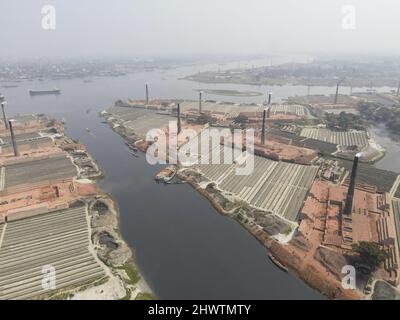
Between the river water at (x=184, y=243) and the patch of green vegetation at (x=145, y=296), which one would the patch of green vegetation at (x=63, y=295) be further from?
the river water at (x=184, y=243)

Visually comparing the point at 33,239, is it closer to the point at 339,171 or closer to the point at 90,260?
the point at 90,260

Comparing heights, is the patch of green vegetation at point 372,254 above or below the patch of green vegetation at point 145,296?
above

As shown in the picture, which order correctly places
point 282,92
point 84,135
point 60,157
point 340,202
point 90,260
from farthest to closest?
point 282,92 → point 84,135 → point 60,157 → point 340,202 → point 90,260

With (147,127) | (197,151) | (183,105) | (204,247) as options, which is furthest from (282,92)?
(204,247)

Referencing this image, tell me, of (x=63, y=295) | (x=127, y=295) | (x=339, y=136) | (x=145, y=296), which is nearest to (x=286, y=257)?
(x=145, y=296)

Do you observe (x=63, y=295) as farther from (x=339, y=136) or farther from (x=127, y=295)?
(x=339, y=136)

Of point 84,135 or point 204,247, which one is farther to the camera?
point 84,135

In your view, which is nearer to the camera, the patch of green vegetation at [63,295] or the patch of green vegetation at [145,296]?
the patch of green vegetation at [63,295]

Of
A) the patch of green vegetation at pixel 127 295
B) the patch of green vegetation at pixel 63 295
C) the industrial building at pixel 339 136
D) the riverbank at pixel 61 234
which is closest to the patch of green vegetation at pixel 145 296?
the riverbank at pixel 61 234

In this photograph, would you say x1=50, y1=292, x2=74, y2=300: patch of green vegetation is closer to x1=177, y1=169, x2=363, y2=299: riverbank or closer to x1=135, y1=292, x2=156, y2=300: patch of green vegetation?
x1=135, y1=292, x2=156, y2=300: patch of green vegetation

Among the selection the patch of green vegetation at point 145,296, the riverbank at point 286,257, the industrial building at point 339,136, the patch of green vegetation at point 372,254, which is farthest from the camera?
the industrial building at point 339,136

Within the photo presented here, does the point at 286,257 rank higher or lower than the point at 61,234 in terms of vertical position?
lower
